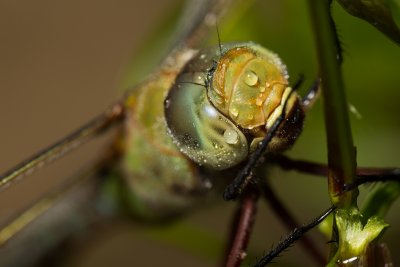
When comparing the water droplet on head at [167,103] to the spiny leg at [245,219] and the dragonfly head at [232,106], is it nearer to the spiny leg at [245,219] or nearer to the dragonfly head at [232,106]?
the dragonfly head at [232,106]

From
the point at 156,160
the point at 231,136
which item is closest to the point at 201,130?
the point at 231,136

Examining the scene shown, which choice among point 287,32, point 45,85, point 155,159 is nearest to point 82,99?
point 45,85

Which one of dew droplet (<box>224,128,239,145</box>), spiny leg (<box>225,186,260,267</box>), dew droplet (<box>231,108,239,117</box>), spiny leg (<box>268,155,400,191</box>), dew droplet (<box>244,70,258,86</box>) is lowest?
spiny leg (<box>225,186,260,267</box>)

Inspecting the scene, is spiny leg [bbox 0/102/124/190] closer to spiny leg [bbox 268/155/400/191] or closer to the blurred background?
the blurred background

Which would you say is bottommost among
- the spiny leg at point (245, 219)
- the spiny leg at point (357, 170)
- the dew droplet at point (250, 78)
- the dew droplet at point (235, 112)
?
the spiny leg at point (245, 219)

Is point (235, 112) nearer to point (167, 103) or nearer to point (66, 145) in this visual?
point (167, 103)

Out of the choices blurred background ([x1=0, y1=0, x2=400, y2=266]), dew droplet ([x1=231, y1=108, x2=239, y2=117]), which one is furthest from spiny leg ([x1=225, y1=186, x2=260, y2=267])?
dew droplet ([x1=231, y1=108, x2=239, y2=117])

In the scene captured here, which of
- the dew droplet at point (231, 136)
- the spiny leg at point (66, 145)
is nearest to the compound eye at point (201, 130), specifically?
the dew droplet at point (231, 136)
